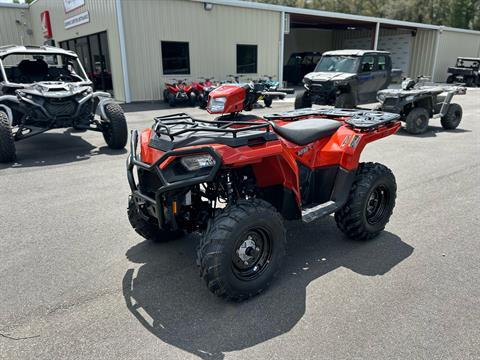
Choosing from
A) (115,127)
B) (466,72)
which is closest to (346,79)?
(115,127)

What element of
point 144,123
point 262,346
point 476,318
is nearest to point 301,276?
point 262,346

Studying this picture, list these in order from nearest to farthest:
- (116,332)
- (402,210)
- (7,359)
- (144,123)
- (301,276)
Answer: (7,359)
(116,332)
(301,276)
(402,210)
(144,123)

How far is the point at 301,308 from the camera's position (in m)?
2.65

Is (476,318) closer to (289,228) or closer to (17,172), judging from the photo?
(289,228)

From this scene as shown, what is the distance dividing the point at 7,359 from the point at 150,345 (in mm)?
801

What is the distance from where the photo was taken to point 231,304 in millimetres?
2691

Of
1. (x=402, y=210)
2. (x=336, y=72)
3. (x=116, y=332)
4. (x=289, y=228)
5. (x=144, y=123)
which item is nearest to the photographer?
(x=116, y=332)

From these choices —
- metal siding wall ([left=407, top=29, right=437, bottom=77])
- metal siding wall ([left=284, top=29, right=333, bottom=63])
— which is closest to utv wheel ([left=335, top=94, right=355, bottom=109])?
metal siding wall ([left=407, top=29, right=437, bottom=77])

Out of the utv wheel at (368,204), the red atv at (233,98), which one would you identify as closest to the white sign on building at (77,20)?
the red atv at (233,98)

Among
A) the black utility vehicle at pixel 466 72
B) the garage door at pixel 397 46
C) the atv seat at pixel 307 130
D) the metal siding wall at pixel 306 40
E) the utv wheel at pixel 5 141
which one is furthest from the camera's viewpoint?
the metal siding wall at pixel 306 40

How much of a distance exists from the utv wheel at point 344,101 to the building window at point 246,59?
7516mm

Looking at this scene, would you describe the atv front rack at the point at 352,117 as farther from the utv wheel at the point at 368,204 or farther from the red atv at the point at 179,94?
the red atv at the point at 179,94

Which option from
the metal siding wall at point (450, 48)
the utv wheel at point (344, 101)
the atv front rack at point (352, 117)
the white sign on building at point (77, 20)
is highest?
the white sign on building at point (77, 20)

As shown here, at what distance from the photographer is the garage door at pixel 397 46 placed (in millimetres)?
26875
